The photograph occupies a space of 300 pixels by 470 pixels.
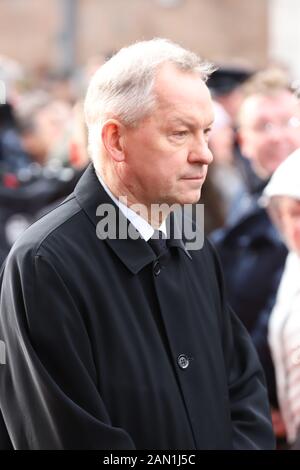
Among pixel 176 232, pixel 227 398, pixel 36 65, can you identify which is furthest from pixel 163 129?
pixel 36 65

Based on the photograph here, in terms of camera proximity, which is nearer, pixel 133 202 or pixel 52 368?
pixel 52 368

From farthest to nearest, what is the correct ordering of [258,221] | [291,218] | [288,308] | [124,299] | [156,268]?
[258,221], [288,308], [291,218], [156,268], [124,299]

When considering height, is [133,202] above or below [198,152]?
below

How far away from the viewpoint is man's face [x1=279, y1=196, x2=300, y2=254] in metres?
3.17

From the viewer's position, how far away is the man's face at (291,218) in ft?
10.4

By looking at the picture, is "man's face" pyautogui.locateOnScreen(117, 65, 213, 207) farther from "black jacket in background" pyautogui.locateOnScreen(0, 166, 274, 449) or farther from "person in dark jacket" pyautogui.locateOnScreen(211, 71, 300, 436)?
"person in dark jacket" pyautogui.locateOnScreen(211, 71, 300, 436)

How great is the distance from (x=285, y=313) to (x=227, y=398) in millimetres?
753

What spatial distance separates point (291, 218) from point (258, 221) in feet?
3.61

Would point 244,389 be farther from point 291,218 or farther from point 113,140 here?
point 113,140

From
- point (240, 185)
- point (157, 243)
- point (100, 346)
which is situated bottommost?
point (100, 346)

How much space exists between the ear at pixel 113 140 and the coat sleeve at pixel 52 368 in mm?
374


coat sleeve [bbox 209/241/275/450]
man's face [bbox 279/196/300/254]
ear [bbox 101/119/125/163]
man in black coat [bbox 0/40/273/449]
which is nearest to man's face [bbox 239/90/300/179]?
man's face [bbox 279/196/300/254]

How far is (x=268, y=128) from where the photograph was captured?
4375 millimetres

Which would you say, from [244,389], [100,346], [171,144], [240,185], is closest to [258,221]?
[240,185]
